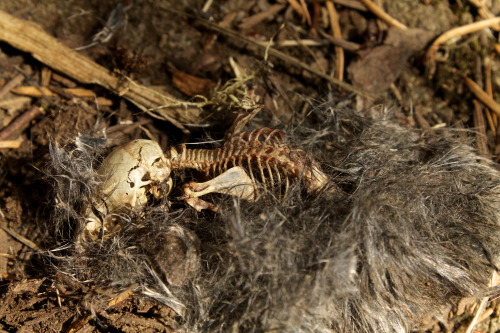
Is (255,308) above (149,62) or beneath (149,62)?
beneath

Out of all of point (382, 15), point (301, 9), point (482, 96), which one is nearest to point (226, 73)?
point (301, 9)

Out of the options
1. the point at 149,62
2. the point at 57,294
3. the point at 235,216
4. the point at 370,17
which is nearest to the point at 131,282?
the point at 57,294

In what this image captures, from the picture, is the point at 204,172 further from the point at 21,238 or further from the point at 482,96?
the point at 482,96

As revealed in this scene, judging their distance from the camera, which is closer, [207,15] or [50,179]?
[50,179]

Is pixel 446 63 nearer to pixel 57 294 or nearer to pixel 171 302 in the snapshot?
pixel 171 302

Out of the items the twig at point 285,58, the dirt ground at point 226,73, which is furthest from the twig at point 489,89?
the twig at point 285,58

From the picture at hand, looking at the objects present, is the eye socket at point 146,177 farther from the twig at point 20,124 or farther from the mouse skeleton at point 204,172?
the twig at point 20,124
